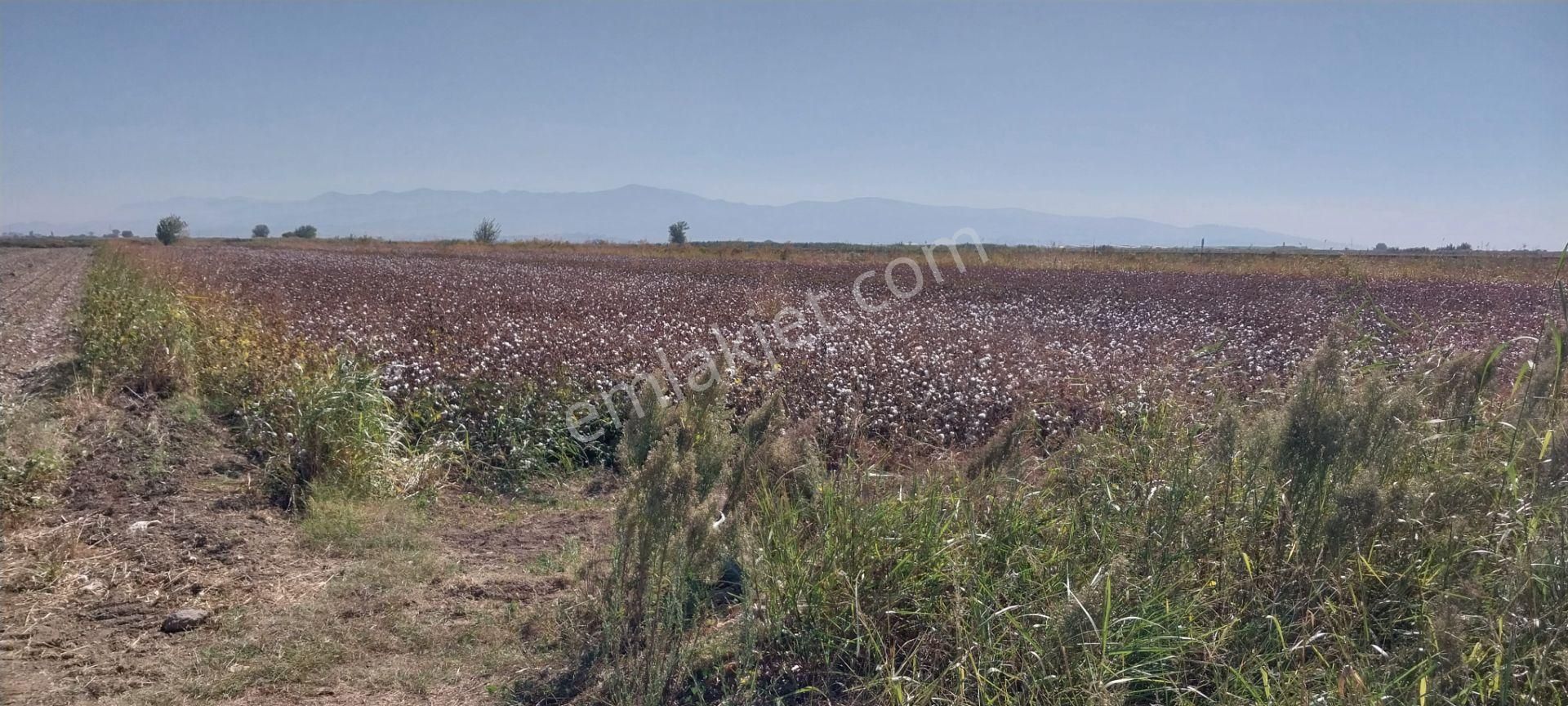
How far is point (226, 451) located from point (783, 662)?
3848 millimetres

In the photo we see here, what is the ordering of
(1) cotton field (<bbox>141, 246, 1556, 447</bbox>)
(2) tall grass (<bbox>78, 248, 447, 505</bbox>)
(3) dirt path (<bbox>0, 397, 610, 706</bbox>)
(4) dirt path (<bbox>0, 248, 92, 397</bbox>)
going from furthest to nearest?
(4) dirt path (<bbox>0, 248, 92, 397</bbox>)
(1) cotton field (<bbox>141, 246, 1556, 447</bbox>)
(2) tall grass (<bbox>78, 248, 447, 505</bbox>)
(3) dirt path (<bbox>0, 397, 610, 706</bbox>)

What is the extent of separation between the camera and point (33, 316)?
11016 millimetres

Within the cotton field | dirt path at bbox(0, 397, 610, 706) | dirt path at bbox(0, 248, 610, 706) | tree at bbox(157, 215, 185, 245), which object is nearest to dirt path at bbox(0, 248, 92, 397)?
the cotton field

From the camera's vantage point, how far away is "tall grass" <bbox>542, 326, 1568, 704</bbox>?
2.28 meters

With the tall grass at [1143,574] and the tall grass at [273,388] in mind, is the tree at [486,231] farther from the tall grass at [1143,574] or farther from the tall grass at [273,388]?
the tall grass at [1143,574]

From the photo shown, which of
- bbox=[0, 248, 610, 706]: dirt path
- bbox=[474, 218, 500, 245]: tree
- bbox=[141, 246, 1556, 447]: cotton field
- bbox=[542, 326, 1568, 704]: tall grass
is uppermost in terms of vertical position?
bbox=[474, 218, 500, 245]: tree

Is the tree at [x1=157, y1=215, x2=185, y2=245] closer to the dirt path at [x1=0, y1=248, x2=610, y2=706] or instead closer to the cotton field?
the cotton field

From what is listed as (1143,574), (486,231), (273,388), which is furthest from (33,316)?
(486,231)

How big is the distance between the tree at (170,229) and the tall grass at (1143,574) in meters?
60.4

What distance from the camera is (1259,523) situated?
2826 mm

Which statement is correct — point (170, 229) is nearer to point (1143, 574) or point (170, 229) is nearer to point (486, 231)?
Answer: point (486, 231)

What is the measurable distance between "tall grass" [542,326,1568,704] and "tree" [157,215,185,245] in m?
60.4

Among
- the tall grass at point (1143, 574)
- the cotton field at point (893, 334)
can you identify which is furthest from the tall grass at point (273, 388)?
the tall grass at point (1143, 574)

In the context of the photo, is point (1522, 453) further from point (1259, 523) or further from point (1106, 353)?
point (1106, 353)
